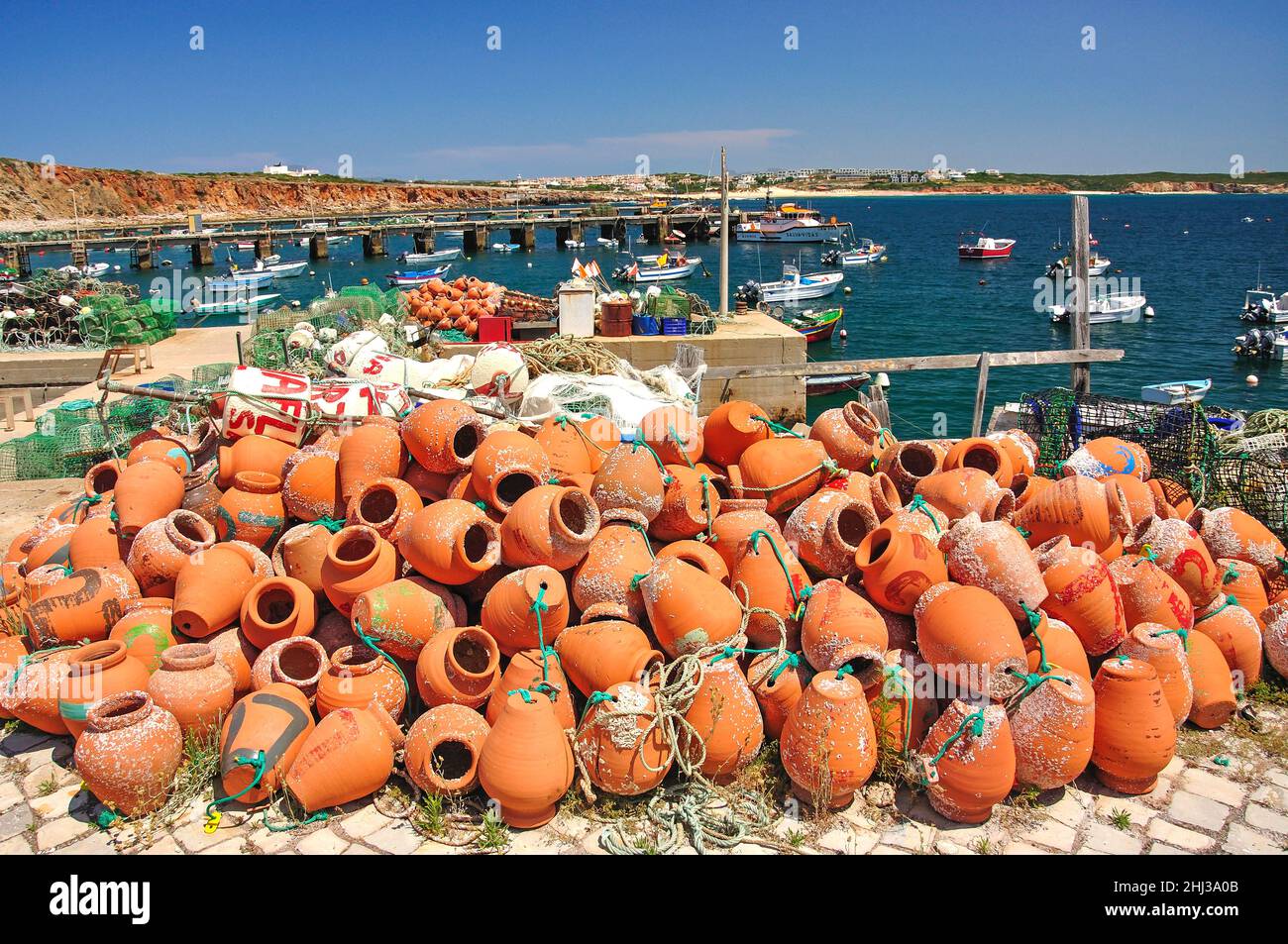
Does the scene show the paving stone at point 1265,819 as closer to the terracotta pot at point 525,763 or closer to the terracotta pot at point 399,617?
the terracotta pot at point 525,763

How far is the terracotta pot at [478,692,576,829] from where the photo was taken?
12.1 feet

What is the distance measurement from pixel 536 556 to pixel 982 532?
7.78 ft

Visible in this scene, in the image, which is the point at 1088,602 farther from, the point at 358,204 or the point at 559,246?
the point at 358,204

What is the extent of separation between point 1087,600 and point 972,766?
4.17 ft

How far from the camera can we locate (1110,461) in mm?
6016

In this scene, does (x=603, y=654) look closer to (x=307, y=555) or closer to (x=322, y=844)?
(x=322, y=844)

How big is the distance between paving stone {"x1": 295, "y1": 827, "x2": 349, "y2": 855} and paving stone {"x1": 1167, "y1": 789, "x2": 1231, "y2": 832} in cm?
369

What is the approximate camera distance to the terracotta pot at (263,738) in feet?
12.7

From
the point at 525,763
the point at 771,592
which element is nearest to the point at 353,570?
the point at 525,763

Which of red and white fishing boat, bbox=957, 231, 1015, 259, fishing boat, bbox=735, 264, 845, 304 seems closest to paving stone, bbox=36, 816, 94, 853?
fishing boat, bbox=735, 264, 845, 304

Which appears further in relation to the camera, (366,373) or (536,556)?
(366,373)

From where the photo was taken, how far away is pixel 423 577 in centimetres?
480
